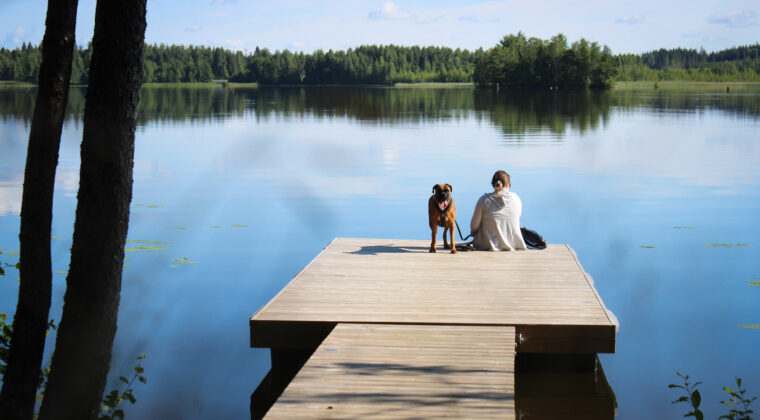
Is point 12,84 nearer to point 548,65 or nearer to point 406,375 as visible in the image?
point 548,65

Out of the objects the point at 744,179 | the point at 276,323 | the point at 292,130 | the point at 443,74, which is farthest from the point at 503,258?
the point at 443,74

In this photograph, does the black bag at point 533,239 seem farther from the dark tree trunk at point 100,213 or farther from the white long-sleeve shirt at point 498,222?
the dark tree trunk at point 100,213

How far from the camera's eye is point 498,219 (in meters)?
9.72

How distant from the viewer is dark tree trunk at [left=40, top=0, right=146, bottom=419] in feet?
11.2

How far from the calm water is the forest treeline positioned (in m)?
61.0

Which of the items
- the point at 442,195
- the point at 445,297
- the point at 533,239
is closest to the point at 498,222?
the point at 533,239

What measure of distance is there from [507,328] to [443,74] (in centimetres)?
18289

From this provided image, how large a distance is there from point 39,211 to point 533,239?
7516 mm

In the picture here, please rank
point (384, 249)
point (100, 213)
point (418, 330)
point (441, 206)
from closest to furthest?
point (100, 213), point (418, 330), point (441, 206), point (384, 249)

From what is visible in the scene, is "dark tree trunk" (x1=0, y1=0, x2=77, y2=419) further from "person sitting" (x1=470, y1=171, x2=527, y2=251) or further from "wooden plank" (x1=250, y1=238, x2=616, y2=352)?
"person sitting" (x1=470, y1=171, x2=527, y2=251)

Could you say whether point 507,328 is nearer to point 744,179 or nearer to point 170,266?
point 170,266

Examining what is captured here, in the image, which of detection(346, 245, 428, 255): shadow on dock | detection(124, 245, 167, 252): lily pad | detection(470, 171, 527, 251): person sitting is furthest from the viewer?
detection(124, 245, 167, 252): lily pad

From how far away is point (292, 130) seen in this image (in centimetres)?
3519

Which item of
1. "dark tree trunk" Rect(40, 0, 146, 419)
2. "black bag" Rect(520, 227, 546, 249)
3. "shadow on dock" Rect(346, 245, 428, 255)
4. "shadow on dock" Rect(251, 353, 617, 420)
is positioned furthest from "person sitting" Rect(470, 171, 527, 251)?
"dark tree trunk" Rect(40, 0, 146, 419)
